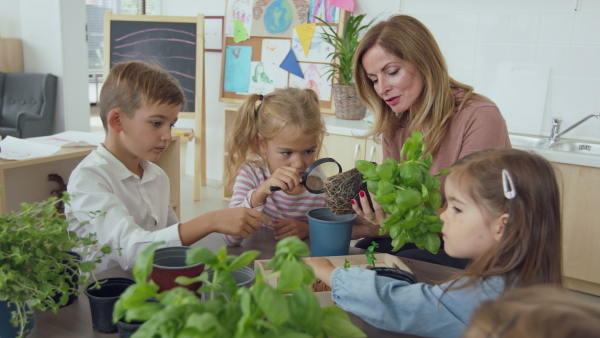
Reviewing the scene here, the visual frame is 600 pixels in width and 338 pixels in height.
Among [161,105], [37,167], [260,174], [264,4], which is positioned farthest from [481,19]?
[37,167]

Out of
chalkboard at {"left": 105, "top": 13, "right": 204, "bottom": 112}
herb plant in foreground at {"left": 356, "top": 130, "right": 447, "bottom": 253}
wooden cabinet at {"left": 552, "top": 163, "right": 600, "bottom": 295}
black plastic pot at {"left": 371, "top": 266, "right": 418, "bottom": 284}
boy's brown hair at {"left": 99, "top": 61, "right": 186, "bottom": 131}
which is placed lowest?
wooden cabinet at {"left": 552, "top": 163, "right": 600, "bottom": 295}

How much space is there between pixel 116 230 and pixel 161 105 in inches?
17.5

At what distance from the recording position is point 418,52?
1.65 m

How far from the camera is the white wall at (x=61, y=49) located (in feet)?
17.1

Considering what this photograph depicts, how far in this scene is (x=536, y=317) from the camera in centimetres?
48

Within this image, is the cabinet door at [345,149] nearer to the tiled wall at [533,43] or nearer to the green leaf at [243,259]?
the tiled wall at [533,43]

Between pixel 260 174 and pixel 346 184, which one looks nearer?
pixel 346 184

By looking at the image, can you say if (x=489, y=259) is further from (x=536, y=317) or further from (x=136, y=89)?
(x=136, y=89)

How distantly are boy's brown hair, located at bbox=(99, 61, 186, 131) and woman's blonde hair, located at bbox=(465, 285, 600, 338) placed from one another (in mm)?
1244

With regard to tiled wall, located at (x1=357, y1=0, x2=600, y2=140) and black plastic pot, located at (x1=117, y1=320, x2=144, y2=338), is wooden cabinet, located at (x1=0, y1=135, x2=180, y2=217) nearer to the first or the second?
black plastic pot, located at (x1=117, y1=320, x2=144, y2=338)

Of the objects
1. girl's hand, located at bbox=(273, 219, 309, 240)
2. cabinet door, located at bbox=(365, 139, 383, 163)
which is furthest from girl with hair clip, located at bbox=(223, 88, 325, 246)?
cabinet door, located at bbox=(365, 139, 383, 163)

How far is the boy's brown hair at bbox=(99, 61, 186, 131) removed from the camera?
1560mm

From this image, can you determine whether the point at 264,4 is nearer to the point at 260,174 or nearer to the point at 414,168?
the point at 260,174

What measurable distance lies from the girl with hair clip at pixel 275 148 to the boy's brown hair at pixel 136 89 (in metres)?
0.31
